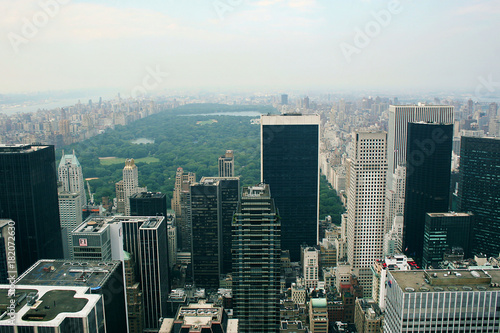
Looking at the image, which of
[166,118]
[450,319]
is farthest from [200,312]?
[166,118]

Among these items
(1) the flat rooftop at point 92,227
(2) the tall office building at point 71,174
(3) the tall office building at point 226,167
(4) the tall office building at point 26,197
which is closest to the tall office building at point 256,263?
(1) the flat rooftop at point 92,227

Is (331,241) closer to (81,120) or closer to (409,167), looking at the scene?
(409,167)

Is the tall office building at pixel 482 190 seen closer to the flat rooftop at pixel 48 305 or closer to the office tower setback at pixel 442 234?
the office tower setback at pixel 442 234

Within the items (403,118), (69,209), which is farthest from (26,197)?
(403,118)

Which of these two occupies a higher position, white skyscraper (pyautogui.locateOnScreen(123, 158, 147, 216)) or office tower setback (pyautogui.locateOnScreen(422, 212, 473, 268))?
white skyscraper (pyautogui.locateOnScreen(123, 158, 147, 216))

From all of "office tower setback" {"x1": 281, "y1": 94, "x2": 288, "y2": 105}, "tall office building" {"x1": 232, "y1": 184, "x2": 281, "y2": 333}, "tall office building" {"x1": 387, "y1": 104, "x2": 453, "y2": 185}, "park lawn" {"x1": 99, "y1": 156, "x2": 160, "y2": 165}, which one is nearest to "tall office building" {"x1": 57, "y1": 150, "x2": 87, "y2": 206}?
"park lawn" {"x1": 99, "y1": 156, "x2": 160, "y2": 165}

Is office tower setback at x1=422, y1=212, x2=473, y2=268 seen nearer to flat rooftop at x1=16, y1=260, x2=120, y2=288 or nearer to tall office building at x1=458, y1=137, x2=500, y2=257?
tall office building at x1=458, y1=137, x2=500, y2=257
